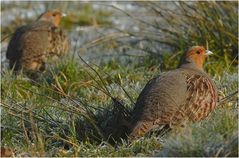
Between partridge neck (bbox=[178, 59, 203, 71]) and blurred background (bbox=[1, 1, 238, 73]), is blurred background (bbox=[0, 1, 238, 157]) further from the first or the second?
partridge neck (bbox=[178, 59, 203, 71])

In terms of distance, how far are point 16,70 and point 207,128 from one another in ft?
13.3

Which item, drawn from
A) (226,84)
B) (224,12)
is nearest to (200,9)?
(224,12)

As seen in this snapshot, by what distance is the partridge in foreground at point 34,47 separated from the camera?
26.0 ft

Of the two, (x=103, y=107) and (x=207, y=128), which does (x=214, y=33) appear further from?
(x=207, y=128)

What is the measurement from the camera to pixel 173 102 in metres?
4.67

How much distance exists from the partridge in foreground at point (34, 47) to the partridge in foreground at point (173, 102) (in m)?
3.20

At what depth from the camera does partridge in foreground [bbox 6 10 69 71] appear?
792 cm

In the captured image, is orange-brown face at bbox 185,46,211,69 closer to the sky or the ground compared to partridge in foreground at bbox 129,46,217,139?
closer to the sky

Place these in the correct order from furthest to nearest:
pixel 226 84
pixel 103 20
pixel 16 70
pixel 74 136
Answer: pixel 103 20 → pixel 16 70 → pixel 226 84 → pixel 74 136

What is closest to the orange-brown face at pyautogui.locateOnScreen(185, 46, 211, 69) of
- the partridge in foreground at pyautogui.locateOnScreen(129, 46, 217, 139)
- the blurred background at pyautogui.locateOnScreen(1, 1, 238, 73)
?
the partridge in foreground at pyautogui.locateOnScreen(129, 46, 217, 139)

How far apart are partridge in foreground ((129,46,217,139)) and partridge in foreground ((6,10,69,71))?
3204mm

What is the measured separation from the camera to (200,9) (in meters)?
7.37

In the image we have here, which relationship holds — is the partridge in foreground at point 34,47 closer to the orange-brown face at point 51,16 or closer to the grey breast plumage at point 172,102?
the orange-brown face at point 51,16

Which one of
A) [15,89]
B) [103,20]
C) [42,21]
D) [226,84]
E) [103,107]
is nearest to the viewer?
[103,107]
